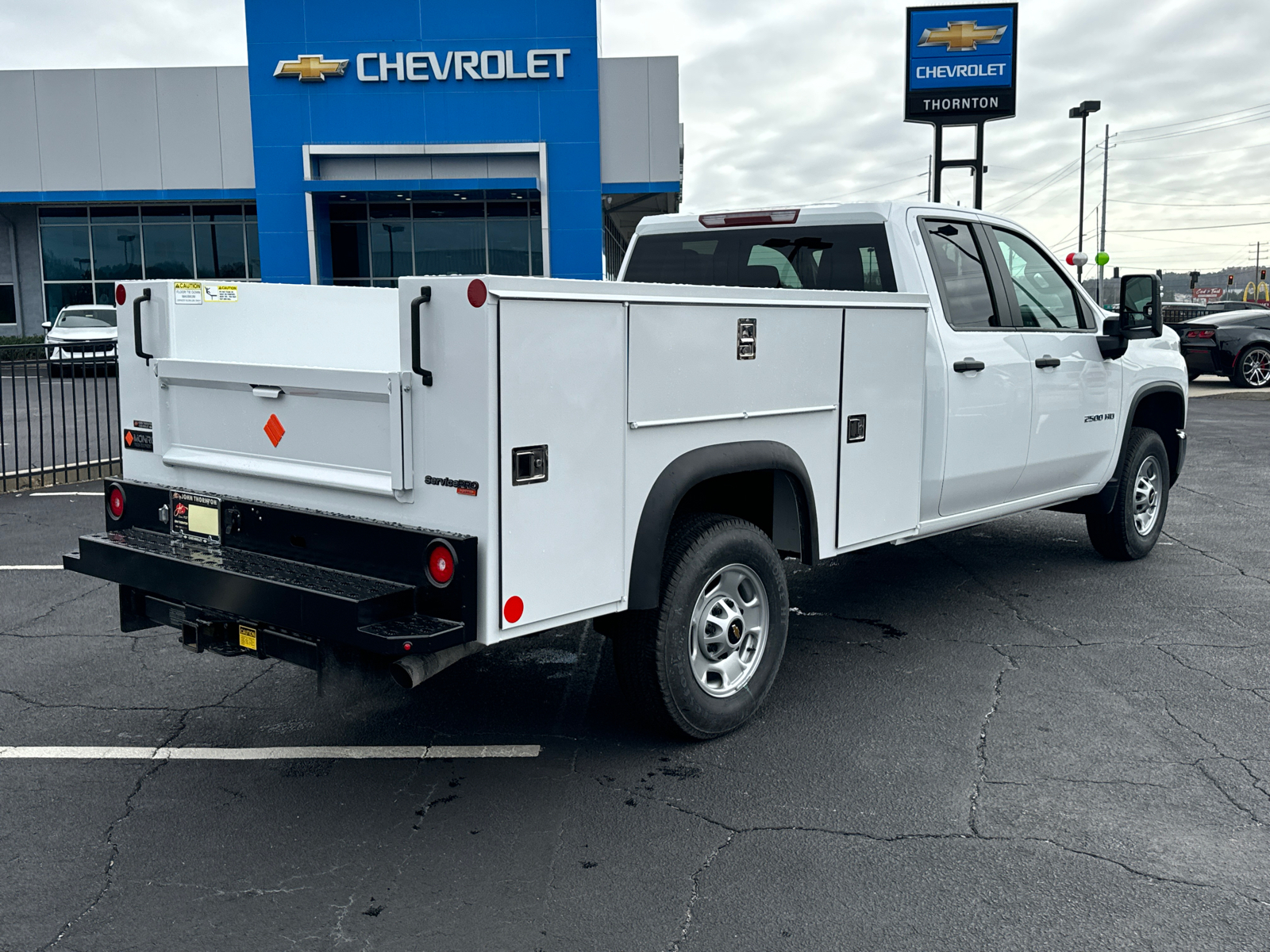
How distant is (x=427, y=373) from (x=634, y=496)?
0.89 metres

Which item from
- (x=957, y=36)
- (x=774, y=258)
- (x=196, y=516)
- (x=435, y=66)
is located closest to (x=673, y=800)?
(x=196, y=516)

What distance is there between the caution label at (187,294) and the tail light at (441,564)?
1760 millimetres

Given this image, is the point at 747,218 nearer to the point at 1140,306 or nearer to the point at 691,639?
the point at 1140,306

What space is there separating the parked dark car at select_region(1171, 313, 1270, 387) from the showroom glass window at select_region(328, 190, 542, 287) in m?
17.7

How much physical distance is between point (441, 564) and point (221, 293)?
1.82 metres

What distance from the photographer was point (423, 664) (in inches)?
147

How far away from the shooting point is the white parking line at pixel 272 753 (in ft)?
14.7

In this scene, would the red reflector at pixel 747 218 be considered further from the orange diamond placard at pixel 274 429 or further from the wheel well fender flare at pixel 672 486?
the orange diamond placard at pixel 274 429

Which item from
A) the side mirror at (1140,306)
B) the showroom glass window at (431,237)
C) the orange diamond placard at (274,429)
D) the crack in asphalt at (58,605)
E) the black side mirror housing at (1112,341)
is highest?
the showroom glass window at (431,237)

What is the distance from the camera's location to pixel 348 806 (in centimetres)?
405

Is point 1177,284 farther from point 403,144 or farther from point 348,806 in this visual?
point 348,806

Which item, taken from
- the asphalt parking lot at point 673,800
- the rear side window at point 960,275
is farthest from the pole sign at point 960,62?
the asphalt parking lot at point 673,800

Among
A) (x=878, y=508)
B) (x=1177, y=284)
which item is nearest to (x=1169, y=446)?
(x=878, y=508)

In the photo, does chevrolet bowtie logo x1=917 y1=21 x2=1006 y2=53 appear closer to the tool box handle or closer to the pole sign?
the pole sign
